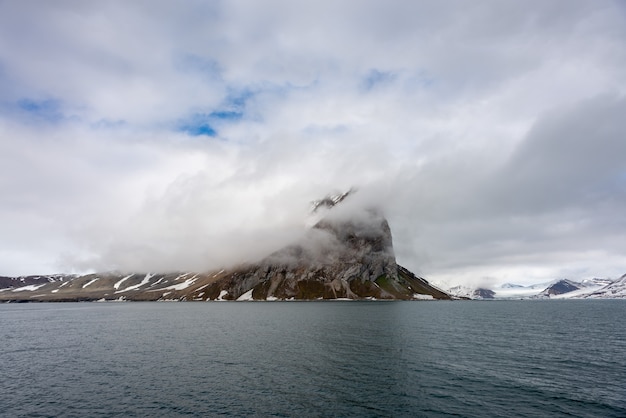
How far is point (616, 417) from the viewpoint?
44.4 metres

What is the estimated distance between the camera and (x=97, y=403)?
51.7 m

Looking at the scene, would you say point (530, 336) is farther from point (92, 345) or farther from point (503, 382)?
point (92, 345)

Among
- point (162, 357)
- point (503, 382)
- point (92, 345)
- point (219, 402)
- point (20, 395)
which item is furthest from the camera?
point (92, 345)

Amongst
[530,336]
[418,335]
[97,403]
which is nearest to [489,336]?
[530,336]

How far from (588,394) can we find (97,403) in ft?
237

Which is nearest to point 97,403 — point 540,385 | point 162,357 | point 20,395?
point 20,395

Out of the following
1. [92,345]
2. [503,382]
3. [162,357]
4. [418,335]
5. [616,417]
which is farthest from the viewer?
[418,335]

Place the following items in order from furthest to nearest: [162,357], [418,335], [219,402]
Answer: [418,335]
[162,357]
[219,402]

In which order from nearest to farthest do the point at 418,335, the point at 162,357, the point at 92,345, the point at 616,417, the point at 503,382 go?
1. the point at 616,417
2. the point at 503,382
3. the point at 162,357
4. the point at 92,345
5. the point at 418,335

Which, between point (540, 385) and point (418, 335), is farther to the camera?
point (418, 335)

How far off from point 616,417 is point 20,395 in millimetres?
83475

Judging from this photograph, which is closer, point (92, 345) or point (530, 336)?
point (92, 345)

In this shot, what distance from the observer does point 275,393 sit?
55125mm

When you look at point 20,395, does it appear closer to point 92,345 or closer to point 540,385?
point 92,345
